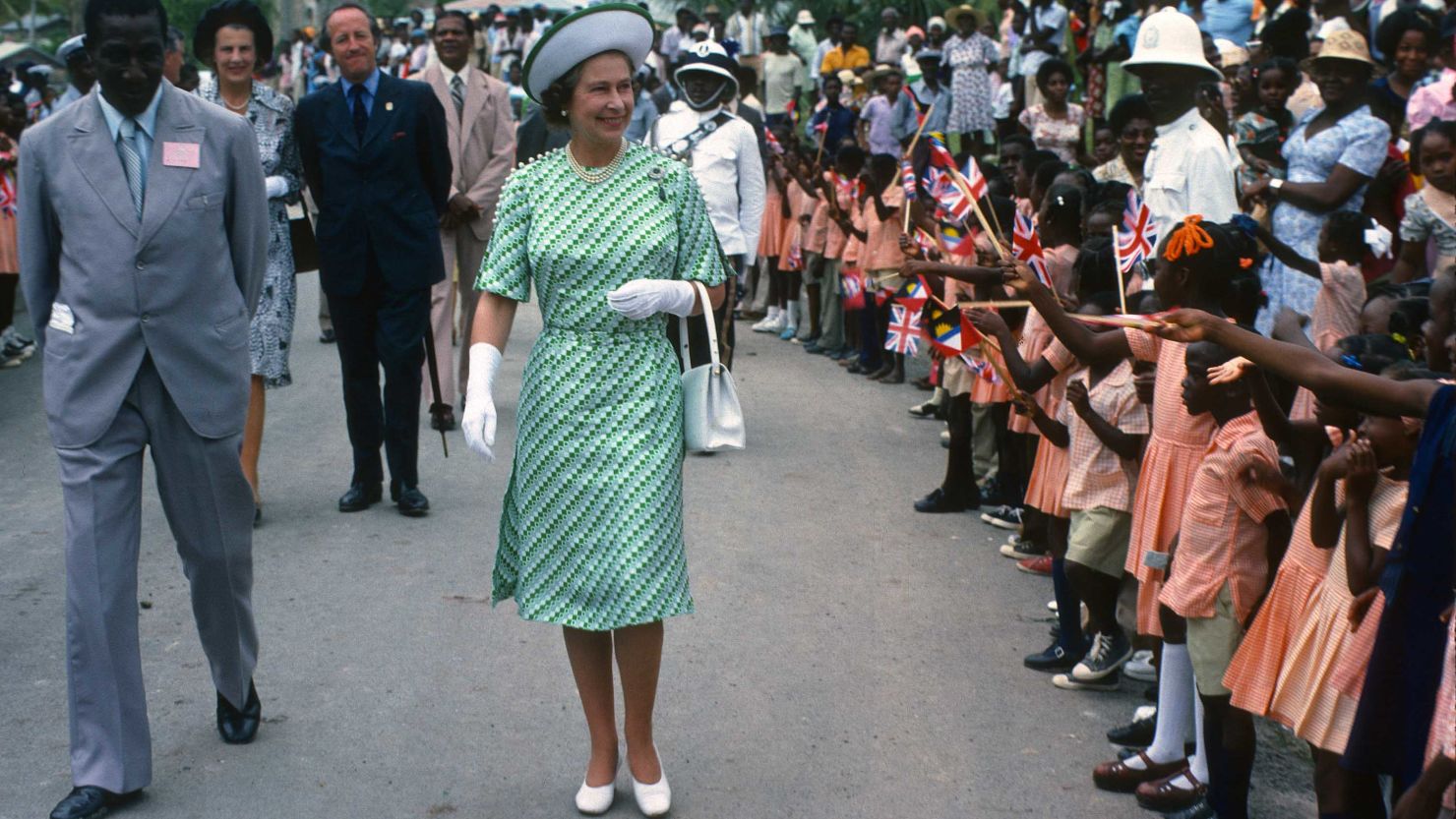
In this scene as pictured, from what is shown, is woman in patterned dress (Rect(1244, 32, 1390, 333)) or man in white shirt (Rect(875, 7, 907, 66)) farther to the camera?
man in white shirt (Rect(875, 7, 907, 66))

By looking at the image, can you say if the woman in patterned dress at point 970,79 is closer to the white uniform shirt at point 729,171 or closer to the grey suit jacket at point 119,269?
the white uniform shirt at point 729,171

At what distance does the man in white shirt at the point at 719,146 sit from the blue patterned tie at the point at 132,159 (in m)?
5.05

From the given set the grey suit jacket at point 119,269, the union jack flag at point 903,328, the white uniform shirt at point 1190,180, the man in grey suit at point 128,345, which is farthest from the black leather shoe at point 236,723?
the white uniform shirt at point 1190,180

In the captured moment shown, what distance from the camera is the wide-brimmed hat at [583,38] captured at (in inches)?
175

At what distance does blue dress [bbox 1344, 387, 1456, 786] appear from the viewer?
3.39m

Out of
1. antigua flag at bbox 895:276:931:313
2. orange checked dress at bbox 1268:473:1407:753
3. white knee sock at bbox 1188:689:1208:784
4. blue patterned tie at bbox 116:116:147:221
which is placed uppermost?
blue patterned tie at bbox 116:116:147:221

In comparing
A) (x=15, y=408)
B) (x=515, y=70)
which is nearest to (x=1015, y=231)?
(x=15, y=408)

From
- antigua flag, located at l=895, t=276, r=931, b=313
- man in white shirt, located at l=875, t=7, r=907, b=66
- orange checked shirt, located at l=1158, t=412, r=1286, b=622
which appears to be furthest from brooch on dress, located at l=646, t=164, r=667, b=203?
man in white shirt, located at l=875, t=7, r=907, b=66

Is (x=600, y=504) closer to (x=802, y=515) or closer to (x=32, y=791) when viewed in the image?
(x=32, y=791)

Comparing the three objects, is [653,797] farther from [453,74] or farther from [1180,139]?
[453,74]

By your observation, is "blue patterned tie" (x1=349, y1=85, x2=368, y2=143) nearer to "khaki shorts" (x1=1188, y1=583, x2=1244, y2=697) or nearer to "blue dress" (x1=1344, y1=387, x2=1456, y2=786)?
"khaki shorts" (x1=1188, y1=583, x2=1244, y2=697)

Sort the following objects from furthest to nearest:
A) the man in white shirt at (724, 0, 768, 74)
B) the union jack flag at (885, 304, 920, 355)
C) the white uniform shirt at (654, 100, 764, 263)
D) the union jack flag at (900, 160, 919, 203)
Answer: the man in white shirt at (724, 0, 768, 74)
the white uniform shirt at (654, 100, 764, 263)
the union jack flag at (900, 160, 919, 203)
the union jack flag at (885, 304, 920, 355)

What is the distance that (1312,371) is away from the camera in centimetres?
341

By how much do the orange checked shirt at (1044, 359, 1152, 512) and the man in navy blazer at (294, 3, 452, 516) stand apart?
11.0 ft
